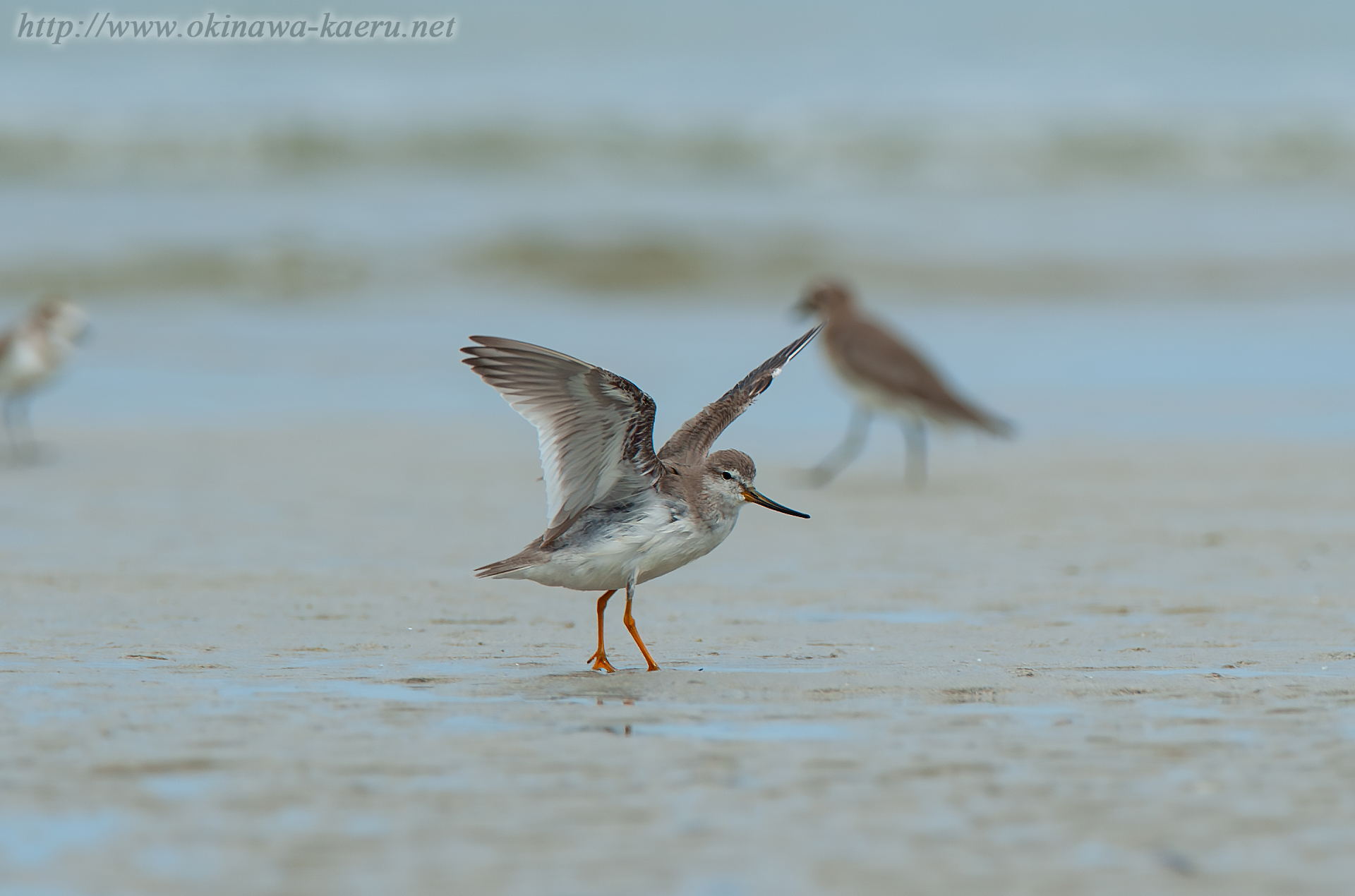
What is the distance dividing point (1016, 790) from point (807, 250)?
1556 cm

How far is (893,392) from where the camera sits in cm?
1025

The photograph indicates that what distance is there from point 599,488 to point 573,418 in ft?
0.94

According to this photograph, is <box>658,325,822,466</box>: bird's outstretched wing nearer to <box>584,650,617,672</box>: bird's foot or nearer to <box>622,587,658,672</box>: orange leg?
<box>622,587,658,672</box>: orange leg

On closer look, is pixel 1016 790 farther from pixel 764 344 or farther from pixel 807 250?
pixel 807 250

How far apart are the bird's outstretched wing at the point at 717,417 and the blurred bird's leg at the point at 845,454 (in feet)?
10.6

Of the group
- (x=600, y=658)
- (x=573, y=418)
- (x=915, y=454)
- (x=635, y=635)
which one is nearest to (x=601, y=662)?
(x=600, y=658)

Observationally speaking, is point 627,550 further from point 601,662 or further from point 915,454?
point 915,454

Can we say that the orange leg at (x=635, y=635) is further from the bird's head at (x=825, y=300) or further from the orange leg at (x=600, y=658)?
the bird's head at (x=825, y=300)

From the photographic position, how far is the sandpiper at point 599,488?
5250 millimetres

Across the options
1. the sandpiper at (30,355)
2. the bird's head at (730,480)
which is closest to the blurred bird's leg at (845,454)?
the bird's head at (730,480)

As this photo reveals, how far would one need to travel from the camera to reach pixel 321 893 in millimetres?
3025

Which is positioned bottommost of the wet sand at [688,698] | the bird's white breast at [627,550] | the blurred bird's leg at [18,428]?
the wet sand at [688,698]

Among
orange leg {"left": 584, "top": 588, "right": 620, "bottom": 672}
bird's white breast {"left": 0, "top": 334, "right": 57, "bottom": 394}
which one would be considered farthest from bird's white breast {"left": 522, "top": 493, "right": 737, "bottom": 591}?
bird's white breast {"left": 0, "top": 334, "right": 57, "bottom": 394}

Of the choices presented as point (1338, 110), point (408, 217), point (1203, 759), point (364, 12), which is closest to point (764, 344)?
point (408, 217)
